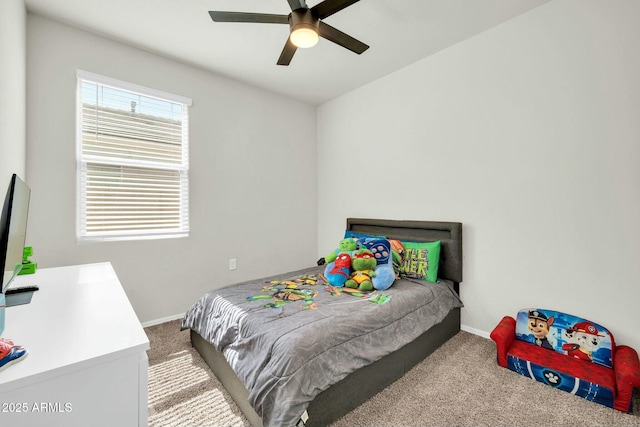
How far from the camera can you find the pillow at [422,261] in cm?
252

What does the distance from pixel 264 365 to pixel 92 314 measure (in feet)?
2.55

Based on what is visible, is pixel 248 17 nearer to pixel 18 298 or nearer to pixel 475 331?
pixel 18 298

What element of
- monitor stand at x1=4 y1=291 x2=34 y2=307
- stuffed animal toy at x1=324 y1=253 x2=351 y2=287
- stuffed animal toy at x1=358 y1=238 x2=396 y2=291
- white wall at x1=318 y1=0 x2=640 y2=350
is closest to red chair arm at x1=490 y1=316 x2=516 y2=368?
white wall at x1=318 y1=0 x2=640 y2=350

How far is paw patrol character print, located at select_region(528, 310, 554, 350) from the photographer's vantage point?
79.7 inches

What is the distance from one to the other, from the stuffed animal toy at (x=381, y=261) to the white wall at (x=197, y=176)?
1.45 m

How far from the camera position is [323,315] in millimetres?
1681

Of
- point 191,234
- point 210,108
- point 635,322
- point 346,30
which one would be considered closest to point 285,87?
point 210,108

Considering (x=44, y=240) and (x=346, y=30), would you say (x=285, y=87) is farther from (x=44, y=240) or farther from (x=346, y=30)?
(x=44, y=240)

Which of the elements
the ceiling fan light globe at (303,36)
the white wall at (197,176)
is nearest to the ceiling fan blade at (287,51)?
the ceiling fan light globe at (303,36)

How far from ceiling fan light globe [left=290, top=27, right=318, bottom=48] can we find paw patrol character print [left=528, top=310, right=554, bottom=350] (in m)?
2.50

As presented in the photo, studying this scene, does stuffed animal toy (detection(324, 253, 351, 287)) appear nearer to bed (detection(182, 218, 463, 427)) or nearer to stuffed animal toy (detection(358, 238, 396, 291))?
bed (detection(182, 218, 463, 427))

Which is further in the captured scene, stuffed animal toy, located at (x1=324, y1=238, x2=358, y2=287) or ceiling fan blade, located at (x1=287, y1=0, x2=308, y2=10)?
stuffed animal toy, located at (x1=324, y1=238, x2=358, y2=287)

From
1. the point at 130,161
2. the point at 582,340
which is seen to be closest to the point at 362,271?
the point at 582,340

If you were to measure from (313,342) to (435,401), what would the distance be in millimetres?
868
